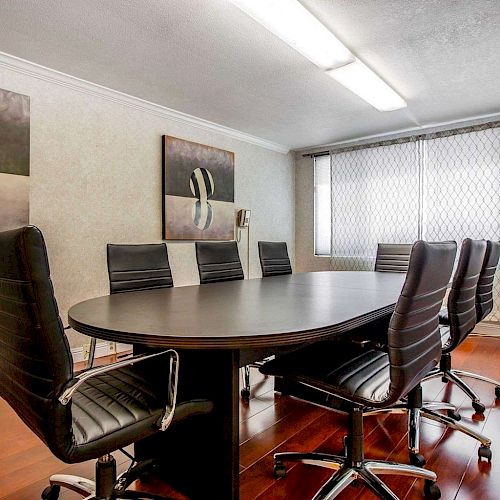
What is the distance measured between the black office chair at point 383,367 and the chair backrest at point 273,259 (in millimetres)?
1797

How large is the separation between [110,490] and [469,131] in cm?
464

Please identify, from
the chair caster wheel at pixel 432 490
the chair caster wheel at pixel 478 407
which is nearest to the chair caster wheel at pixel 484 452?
the chair caster wheel at pixel 432 490

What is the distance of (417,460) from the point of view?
66.4 inches

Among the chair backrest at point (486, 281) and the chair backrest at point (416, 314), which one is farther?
the chair backrest at point (486, 281)

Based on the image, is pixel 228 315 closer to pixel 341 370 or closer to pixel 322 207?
pixel 341 370

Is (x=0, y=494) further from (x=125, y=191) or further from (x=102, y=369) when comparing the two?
(x=125, y=191)

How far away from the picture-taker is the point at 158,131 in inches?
154

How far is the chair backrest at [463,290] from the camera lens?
1.88 m

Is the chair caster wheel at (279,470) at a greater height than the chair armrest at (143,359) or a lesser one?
lesser

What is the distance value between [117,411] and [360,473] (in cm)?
91

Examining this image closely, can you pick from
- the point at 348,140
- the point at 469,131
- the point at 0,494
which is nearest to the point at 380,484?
the point at 0,494

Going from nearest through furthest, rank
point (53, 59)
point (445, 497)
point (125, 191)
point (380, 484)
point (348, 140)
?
point (380, 484) → point (445, 497) → point (53, 59) → point (125, 191) → point (348, 140)

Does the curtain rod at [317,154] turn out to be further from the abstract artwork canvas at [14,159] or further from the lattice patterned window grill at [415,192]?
the abstract artwork canvas at [14,159]

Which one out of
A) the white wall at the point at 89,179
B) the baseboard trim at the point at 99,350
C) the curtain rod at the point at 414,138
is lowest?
the baseboard trim at the point at 99,350
